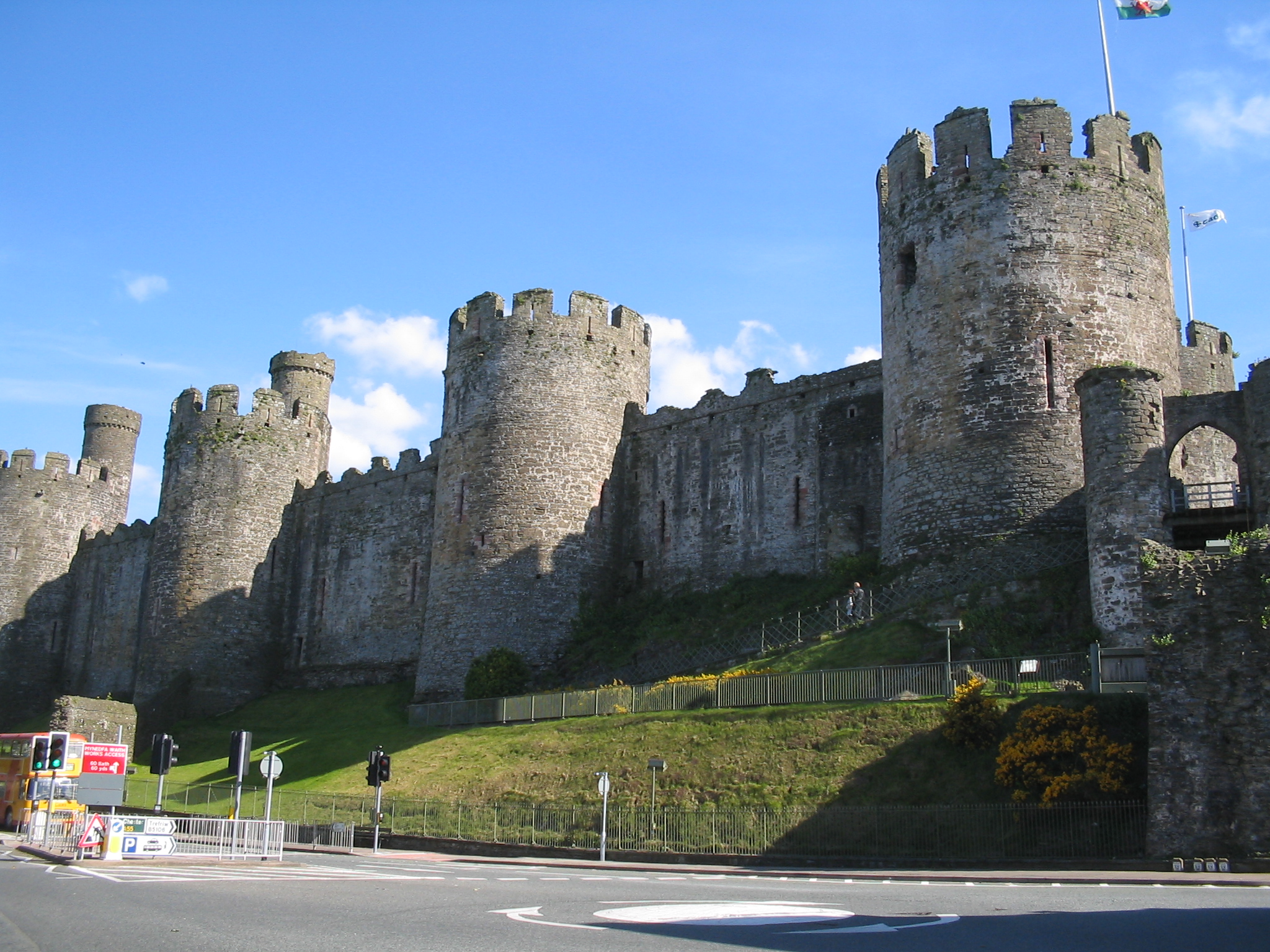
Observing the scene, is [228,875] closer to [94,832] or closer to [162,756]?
[94,832]

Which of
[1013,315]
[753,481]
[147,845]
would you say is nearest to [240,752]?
[147,845]

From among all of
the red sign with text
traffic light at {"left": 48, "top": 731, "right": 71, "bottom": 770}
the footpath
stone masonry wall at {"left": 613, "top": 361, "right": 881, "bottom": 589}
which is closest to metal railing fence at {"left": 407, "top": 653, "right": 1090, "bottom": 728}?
the footpath

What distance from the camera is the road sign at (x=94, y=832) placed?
2191 cm

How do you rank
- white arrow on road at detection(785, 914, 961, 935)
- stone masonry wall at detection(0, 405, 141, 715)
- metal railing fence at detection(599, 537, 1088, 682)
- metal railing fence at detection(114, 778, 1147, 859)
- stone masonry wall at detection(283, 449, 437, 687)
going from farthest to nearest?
1. stone masonry wall at detection(0, 405, 141, 715)
2. stone masonry wall at detection(283, 449, 437, 687)
3. metal railing fence at detection(599, 537, 1088, 682)
4. metal railing fence at detection(114, 778, 1147, 859)
5. white arrow on road at detection(785, 914, 961, 935)

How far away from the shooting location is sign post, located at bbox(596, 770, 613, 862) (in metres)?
23.2

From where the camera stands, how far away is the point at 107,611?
5759cm

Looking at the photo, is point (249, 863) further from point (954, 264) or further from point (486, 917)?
point (954, 264)

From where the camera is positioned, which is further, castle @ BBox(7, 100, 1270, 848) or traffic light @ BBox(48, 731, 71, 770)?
castle @ BBox(7, 100, 1270, 848)

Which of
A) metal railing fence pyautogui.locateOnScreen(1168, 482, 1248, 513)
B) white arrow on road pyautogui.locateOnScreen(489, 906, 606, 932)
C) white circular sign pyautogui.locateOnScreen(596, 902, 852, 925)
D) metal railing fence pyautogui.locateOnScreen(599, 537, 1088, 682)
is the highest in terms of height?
metal railing fence pyautogui.locateOnScreen(1168, 482, 1248, 513)

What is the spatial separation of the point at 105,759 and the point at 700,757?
17.0m

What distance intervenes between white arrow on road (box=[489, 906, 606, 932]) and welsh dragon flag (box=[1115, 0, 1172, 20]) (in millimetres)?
27524

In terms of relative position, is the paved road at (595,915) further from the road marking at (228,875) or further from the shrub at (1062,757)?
the shrub at (1062,757)

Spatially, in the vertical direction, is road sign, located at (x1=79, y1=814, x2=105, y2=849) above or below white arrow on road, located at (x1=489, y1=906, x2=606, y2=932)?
above

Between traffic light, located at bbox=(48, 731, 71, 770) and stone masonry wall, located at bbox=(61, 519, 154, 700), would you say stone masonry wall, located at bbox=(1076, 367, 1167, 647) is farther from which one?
stone masonry wall, located at bbox=(61, 519, 154, 700)
